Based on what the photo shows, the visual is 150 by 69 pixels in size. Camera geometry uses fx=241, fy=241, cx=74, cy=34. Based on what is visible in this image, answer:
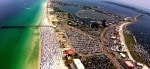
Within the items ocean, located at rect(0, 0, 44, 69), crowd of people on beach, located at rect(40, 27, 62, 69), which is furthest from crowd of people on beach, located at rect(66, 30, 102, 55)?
ocean, located at rect(0, 0, 44, 69)

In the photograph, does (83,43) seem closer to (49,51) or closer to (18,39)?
(49,51)

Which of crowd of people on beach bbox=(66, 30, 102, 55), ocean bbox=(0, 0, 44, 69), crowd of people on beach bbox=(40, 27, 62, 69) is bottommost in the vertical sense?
ocean bbox=(0, 0, 44, 69)

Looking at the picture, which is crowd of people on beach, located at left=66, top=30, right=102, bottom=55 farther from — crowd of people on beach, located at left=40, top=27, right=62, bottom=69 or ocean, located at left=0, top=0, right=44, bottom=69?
ocean, located at left=0, top=0, right=44, bottom=69

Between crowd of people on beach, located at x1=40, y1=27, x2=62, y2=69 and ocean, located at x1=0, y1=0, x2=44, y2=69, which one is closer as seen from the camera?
crowd of people on beach, located at x1=40, y1=27, x2=62, y2=69

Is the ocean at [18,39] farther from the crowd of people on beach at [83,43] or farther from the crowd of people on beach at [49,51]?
the crowd of people on beach at [83,43]

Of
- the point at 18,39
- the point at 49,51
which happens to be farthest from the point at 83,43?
the point at 18,39

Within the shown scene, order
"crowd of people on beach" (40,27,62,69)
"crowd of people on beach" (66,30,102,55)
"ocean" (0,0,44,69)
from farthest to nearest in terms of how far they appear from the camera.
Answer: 1. "crowd of people on beach" (66,30,102,55)
2. "ocean" (0,0,44,69)
3. "crowd of people on beach" (40,27,62,69)

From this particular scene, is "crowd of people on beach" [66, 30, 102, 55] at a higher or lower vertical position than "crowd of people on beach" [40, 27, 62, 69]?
higher

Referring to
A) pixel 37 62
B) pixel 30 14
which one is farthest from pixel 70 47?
pixel 30 14

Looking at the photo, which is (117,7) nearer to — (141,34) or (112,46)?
(141,34)
